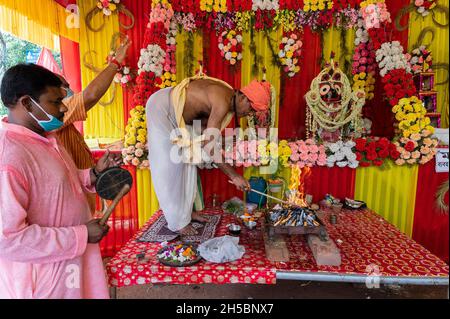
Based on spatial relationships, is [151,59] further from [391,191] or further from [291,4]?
[391,191]

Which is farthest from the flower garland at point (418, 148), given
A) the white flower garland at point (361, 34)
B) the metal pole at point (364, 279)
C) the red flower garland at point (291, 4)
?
the red flower garland at point (291, 4)

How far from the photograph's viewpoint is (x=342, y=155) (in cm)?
384

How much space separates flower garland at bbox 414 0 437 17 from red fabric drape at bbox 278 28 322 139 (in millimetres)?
1319

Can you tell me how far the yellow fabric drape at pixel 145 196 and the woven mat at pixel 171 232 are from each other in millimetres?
746

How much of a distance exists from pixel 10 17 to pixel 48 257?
351 centimetres

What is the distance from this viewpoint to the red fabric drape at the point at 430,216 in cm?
385

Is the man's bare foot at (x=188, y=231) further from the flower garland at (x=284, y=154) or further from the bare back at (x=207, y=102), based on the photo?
the flower garland at (x=284, y=154)

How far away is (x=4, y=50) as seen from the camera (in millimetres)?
3666

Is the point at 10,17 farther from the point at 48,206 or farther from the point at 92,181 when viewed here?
the point at 48,206

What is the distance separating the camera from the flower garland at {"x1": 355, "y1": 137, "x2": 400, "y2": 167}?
3.77m

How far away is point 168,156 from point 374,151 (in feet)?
7.88

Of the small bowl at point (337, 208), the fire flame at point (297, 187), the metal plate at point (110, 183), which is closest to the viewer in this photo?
the metal plate at point (110, 183)

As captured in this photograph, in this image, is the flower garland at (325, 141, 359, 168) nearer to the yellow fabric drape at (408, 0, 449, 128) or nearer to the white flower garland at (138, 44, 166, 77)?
the yellow fabric drape at (408, 0, 449, 128)

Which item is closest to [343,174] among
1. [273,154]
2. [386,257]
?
[273,154]
